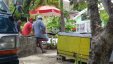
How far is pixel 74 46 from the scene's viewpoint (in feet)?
34.2

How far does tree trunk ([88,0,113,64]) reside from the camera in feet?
21.0

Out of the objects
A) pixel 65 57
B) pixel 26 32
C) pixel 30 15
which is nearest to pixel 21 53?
pixel 65 57

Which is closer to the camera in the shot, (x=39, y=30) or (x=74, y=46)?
(x=74, y=46)

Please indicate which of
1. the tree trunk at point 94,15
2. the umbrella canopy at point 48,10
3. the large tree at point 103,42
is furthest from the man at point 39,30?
the large tree at point 103,42

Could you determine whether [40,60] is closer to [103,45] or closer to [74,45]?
[74,45]

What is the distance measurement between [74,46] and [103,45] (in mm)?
3969

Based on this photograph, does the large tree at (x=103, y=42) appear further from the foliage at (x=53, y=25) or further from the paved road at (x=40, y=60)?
the foliage at (x=53, y=25)

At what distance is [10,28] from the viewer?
5949mm

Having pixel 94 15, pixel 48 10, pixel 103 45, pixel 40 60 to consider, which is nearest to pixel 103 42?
pixel 103 45

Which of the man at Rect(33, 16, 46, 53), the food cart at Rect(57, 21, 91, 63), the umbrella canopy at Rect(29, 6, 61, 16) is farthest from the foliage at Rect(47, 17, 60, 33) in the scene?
the food cart at Rect(57, 21, 91, 63)

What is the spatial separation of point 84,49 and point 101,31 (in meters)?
3.07

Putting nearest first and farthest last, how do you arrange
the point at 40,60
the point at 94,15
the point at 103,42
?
the point at 103,42, the point at 94,15, the point at 40,60

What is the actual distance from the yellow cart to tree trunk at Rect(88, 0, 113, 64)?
2.80 metres

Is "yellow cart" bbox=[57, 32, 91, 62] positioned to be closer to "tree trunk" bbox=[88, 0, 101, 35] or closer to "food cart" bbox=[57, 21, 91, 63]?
"food cart" bbox=[57, 21, 91, 63]
